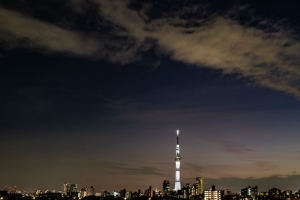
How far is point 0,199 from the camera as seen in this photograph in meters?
160

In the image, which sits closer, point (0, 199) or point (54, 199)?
point (0, 199)

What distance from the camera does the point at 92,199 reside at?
197250mm

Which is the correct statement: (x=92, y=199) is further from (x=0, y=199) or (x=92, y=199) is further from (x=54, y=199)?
(x=0, y=199)

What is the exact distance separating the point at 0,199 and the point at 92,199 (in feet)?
163

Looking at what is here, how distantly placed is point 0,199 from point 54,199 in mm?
A: 25801

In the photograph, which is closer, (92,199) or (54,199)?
(54,199)

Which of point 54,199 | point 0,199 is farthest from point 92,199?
point 0,199

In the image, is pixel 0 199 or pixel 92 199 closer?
pixel 0 199

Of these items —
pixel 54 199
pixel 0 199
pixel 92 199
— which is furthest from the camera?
pixel 92 199

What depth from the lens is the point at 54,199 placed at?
178750 millimetres

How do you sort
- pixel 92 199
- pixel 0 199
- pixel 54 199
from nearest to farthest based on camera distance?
pixel 0 199 → pixel 54 199 → pixel 92 199

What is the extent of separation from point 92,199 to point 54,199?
2398 centimetres
